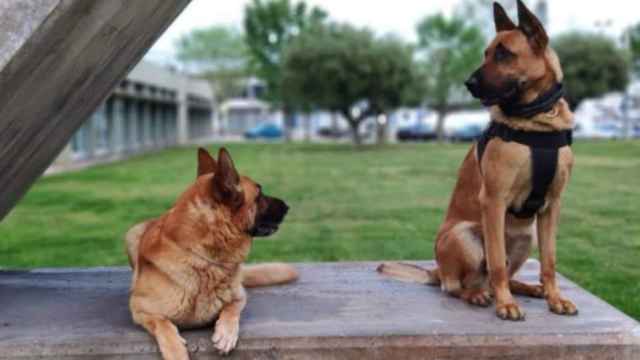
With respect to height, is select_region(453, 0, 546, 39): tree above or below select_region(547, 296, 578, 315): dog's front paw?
above

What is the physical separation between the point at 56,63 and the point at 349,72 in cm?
3840

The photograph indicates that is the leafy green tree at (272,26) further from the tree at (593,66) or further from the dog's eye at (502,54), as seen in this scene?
the dog's eye at (502,54)

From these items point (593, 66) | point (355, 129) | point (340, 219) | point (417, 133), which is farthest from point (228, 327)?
point (417, 133)

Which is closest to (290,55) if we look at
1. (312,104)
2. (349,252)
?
(312,104)

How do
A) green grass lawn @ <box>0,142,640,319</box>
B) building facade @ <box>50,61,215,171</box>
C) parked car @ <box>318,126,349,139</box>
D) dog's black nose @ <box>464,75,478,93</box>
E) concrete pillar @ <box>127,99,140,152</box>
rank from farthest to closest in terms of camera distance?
parked car @ <box>318,126,349,139</box>, concrete pillar @ <box>127,99,140,152</box>, building facade @ <box>50,61,215,171</box>, green grass lawn @ <box>0,142,640,319</box>, dog's black nose @ <box>464,75,478,93</box>

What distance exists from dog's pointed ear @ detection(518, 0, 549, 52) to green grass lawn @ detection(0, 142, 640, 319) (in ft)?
10.7

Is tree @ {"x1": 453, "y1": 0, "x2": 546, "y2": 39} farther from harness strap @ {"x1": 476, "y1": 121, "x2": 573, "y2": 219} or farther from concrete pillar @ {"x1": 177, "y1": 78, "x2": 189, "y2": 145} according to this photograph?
harness strap @ {"x1": 476, "y1": 121, "x2": 573, "y2": 219}

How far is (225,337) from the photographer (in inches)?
161

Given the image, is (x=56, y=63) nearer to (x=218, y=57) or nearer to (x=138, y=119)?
(x=138, y=119)

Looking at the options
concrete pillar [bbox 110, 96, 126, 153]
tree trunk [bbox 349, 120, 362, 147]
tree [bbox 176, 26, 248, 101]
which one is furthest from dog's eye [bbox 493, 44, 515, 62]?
tree [bbox 176, 26, 248, 101]

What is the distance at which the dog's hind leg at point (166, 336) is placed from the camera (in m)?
4.02

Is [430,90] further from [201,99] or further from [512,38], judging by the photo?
[512,38]

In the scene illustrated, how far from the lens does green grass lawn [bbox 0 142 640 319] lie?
9414 millimetres

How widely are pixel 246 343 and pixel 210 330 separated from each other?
10.1 inches
